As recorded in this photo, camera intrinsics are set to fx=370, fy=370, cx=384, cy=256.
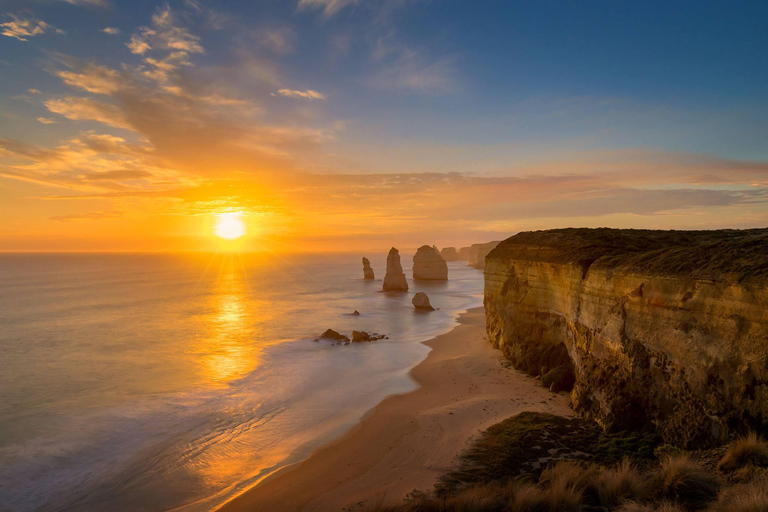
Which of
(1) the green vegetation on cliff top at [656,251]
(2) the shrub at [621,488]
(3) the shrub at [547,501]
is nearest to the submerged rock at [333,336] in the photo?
(1) the green vegetation on cliff top at [656,251]

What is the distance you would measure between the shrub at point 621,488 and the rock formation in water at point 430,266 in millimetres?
82697

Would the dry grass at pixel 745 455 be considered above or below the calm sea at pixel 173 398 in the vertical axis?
above

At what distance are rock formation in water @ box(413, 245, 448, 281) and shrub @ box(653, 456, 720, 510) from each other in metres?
82.9

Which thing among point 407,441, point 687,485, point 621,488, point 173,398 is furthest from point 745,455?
point 173,398

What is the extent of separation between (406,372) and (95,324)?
129 feet

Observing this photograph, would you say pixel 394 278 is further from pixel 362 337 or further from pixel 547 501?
pixel 547 501

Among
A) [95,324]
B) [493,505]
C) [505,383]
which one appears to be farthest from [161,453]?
[95,324]

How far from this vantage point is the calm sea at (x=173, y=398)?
12680mm

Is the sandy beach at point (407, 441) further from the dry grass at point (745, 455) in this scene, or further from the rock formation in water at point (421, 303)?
the rock formation in water at point (421, 303)

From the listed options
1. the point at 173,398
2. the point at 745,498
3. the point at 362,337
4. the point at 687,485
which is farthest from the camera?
the point at 362,337

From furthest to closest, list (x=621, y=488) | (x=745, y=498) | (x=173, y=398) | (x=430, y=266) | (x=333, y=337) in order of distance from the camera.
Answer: (x=430, y=266) < (x=333, y=337) < (x=173, y=398) < (x=621, y=488) < (x=745, y=498)

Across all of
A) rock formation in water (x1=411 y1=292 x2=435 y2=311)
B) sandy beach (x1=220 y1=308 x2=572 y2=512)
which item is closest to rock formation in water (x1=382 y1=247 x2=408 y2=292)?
rock formation in water (x1=411 y1=292 x2=435 y2=311)

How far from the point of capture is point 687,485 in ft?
25.9

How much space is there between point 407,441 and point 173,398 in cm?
1404
